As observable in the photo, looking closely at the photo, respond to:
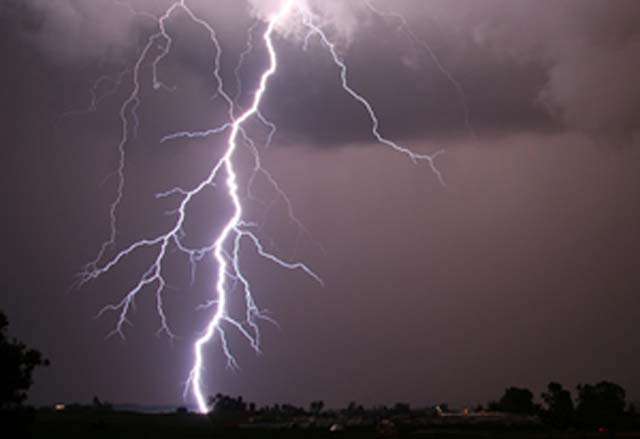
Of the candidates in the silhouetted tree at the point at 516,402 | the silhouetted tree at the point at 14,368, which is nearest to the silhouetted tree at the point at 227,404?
the silhouetted tree at the point at 516,402

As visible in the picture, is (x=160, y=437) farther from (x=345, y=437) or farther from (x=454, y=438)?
(x=454, y=438)

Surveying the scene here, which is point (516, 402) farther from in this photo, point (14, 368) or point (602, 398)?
point (14, 368)

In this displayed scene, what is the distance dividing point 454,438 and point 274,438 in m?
8.18

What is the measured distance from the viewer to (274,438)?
115 ft

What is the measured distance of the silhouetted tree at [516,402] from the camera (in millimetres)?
79537

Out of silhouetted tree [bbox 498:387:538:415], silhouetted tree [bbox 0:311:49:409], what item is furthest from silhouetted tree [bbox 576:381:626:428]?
silhouetted tree [bbox 0:311:49:409]

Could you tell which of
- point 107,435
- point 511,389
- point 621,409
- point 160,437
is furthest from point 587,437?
point 511,389

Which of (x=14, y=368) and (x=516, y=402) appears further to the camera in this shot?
(x=516, y=402)

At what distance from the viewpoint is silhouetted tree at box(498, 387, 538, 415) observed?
261 ft

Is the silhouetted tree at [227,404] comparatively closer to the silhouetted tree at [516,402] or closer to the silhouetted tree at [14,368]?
the silhouetted tree at [516,402]

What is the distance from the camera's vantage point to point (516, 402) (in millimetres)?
82375

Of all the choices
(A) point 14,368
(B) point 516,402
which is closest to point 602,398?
(B) point 516,402

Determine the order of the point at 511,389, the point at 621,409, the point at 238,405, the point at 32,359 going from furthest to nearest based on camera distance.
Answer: the point at 238,405 < the point at 511,389 < the point at 621,409 < the point at 32,359

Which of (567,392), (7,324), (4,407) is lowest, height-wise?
(4,407)
